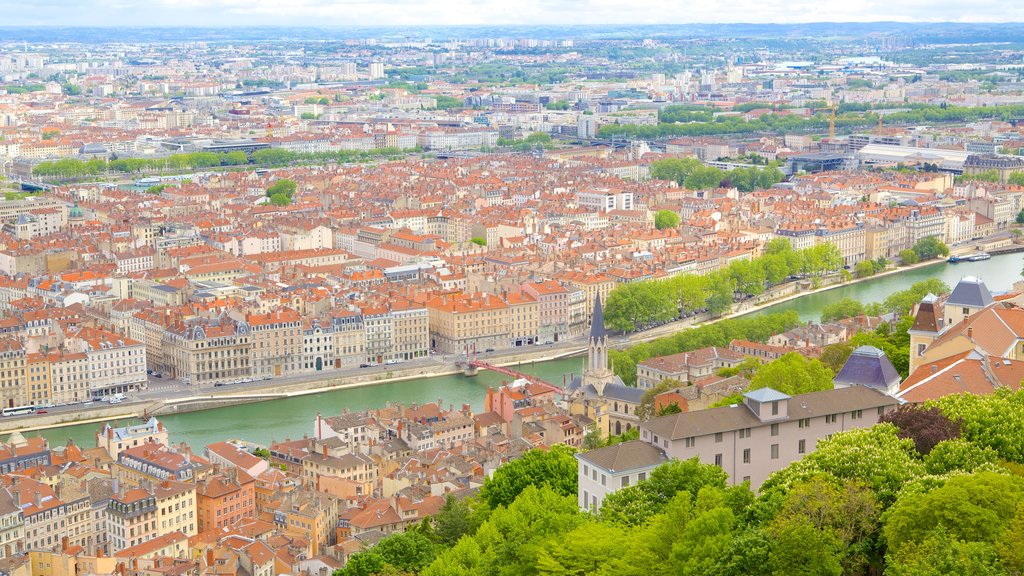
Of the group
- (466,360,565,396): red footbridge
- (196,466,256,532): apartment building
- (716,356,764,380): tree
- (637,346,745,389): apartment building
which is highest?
(716,356,764,380): tree

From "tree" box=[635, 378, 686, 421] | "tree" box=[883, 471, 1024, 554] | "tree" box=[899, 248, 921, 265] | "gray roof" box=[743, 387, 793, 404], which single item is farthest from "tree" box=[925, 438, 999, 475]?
"tree" box=[899, 248, 921, 265]

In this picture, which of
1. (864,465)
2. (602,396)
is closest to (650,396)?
(602,396)

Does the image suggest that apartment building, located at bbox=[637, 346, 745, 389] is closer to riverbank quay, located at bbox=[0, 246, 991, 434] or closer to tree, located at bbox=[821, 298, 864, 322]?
riverbank quay, located at bbox=[0, 246, 991, 434]

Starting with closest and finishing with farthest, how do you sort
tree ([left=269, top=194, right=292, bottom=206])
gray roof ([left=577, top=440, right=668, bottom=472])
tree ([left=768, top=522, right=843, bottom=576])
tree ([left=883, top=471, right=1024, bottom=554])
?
tree ([left=883, top=471, right=1024, bottom=554]), tree ([left=768, top=522, right=843, bottom=576]), gray roof ([left=577, top=440, right=668, bottom=472]), tree ([left=269, top=194, right=292, bottom=206])

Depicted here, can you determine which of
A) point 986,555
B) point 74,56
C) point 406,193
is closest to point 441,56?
point 74,56

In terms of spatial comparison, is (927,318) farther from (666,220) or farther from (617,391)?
(666,220)

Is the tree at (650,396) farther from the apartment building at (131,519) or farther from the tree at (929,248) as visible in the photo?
the tree at (929,248)

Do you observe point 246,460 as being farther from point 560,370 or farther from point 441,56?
point 441,56
